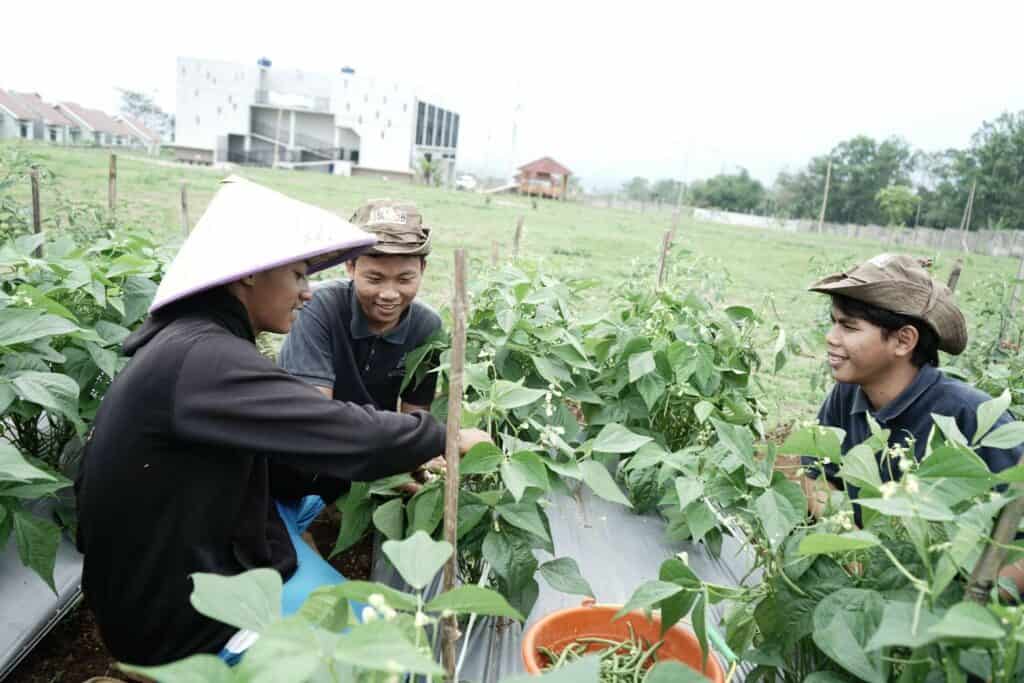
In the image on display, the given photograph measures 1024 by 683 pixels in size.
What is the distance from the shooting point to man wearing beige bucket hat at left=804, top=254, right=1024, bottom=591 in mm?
1900

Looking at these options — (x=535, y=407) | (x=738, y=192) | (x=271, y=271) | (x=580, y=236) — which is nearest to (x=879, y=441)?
(x=535, y=407)

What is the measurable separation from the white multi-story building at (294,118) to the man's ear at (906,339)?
3886 cm

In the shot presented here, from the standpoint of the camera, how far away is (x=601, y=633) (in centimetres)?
170

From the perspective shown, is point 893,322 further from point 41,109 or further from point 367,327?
point 41,109

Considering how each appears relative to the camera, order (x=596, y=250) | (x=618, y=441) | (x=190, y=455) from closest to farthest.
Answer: (x=190, y=455), (x=618, y=441), (x=596, y=250)

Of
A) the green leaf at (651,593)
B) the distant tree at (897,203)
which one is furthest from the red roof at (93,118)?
the green leaf at (651,593)

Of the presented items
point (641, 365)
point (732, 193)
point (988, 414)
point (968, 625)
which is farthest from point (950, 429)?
point (732, 193)

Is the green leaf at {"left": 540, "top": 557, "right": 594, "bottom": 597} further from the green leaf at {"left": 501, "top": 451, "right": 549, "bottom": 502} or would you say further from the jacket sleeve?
the jacket sleeve

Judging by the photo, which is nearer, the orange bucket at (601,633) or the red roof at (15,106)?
the orange bucket at (601,633)

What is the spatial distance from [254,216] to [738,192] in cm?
4887

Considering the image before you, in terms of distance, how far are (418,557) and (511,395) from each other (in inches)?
30.1

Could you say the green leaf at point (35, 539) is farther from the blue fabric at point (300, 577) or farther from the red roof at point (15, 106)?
the red roof at point (15, 106)

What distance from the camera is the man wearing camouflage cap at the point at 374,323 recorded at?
7.25 feet

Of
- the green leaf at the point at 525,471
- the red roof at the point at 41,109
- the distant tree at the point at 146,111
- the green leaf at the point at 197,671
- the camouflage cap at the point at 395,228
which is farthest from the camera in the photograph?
the distant tree at the point at 146,111
